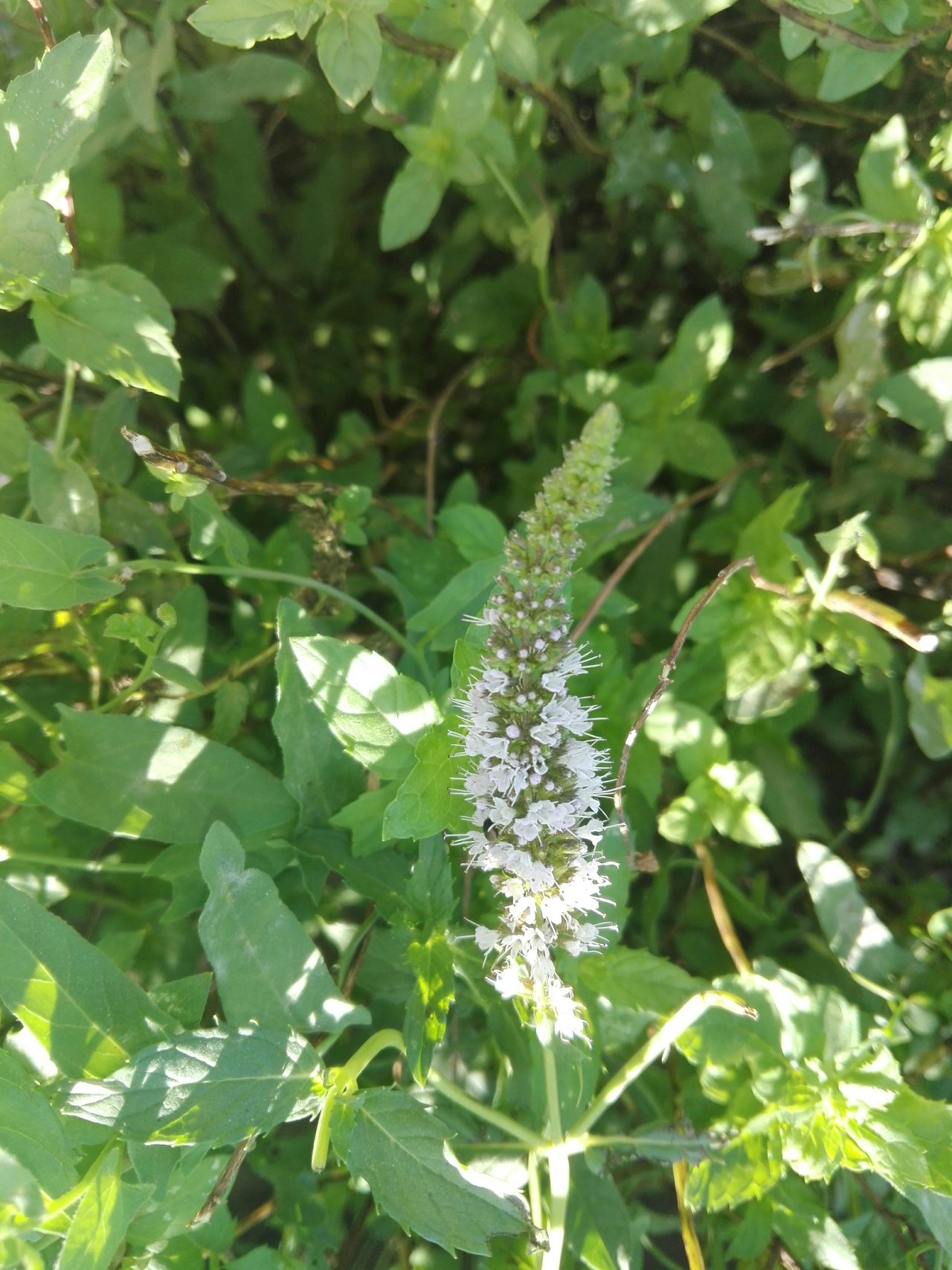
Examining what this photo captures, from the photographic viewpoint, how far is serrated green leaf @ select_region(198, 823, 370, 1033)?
0.82m

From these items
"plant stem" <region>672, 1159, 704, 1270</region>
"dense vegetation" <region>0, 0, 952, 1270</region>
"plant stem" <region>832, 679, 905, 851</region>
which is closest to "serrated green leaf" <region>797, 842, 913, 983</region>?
"dense vegetation" <region>0, 0, 952, 1270</region>

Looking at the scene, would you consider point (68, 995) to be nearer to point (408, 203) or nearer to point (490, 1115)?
point (490, 1115)

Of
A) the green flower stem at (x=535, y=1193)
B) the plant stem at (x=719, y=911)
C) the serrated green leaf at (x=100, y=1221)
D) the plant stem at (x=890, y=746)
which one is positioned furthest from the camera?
the plant stem at (x=890, y=746)

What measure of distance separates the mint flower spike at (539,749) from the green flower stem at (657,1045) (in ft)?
0.48

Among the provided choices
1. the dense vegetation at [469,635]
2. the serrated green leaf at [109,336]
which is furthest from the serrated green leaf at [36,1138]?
the serrated green leaf at [109,336]

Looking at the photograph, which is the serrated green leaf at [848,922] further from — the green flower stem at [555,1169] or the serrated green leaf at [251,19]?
the serrated green leaf at [251,19]

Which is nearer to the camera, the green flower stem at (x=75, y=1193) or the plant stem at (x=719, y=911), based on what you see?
the green flower stem at (x=75, y=1193)

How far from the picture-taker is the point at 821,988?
41.2 inches

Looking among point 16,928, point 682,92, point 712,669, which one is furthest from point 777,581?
point 16,928

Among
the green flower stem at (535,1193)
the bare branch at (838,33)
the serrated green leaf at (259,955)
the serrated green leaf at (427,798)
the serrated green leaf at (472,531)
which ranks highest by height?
the bare branch at (838,33)

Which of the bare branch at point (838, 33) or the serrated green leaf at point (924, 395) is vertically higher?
the bare branch at point (838, 33)

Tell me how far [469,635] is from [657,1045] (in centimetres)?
44

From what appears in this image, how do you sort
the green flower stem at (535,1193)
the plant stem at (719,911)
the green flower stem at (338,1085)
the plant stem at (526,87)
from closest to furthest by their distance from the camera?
the green flower stem at (338,1085)
the green flower stem at (535,1193)
the plant stem at (526,87)
the plant stem at (719,911)

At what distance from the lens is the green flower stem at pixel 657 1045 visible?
0.90 m
